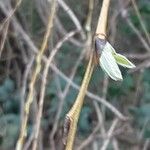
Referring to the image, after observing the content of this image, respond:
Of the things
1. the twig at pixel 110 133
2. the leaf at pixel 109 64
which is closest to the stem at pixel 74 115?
the leaf at pixel 109 64

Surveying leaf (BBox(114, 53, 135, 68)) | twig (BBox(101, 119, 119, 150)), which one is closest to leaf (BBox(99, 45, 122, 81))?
leaf (BBox(114, 53, 135, 68))

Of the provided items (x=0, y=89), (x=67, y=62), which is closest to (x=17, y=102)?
(x=0, y=89)

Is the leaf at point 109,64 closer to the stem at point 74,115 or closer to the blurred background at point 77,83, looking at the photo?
the stem at point 74,115

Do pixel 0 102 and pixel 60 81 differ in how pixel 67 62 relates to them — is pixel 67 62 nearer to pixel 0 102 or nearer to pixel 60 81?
pixel 60 81

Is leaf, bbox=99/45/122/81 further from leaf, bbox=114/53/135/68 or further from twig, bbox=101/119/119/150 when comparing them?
twig, bbox=101/119/119/150

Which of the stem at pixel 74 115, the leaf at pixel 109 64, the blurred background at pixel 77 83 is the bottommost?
the stem at pixel 74 115
